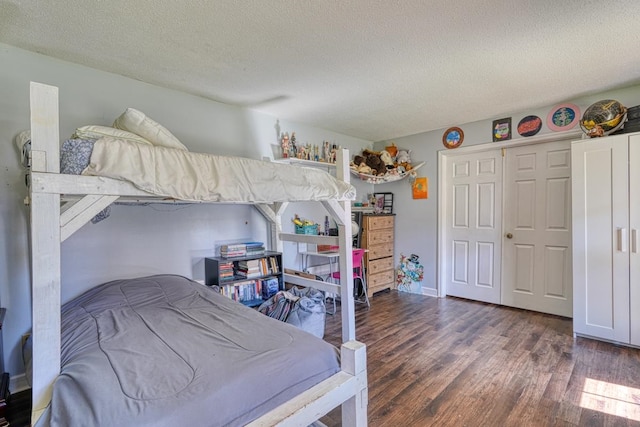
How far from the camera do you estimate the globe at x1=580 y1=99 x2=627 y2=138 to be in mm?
2701

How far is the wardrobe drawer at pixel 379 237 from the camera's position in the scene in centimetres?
432

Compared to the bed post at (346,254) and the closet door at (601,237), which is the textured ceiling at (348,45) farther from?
the bed post at (346,254)

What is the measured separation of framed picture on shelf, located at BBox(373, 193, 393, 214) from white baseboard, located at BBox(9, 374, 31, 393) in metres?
4.18

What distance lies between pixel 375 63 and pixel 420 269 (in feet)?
10.3

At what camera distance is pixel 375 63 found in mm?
2385

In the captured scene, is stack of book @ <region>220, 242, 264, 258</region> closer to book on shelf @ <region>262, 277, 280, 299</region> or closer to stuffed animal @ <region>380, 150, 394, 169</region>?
book on shelf @ <region>262, 277, 280, 299</region>

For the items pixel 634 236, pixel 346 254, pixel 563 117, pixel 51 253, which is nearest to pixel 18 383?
pixel 51 253

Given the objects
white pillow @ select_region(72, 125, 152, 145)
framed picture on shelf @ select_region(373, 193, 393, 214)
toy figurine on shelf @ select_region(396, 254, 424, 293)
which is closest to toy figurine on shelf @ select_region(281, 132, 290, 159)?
framed picture on shelf @ select_region(373, 193, 393, 214)

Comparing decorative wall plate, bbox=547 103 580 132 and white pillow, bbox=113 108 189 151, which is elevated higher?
decorative wall plate, bbox=547 103 580 132

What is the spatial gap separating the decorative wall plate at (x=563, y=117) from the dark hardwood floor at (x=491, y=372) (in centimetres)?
213

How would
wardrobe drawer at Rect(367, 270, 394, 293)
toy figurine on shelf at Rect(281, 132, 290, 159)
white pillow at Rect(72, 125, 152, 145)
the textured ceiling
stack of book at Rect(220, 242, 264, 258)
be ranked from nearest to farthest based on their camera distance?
white pillow at Rect(72, 125, 152, 145)
the textured ceiling
stack of book at Rect(220, 242, 264, 258)
toy figurine on shelf at Rect(281, 132, 290, 159)
wardrobe drawer at Rect(367, 270, 394, 293)

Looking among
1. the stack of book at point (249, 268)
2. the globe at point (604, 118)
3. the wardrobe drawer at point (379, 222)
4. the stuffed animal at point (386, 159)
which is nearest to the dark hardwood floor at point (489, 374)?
the stack of book at point (249, 268)

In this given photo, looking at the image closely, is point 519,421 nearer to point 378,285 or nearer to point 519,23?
point 519,23

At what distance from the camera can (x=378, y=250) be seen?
14.7ft
